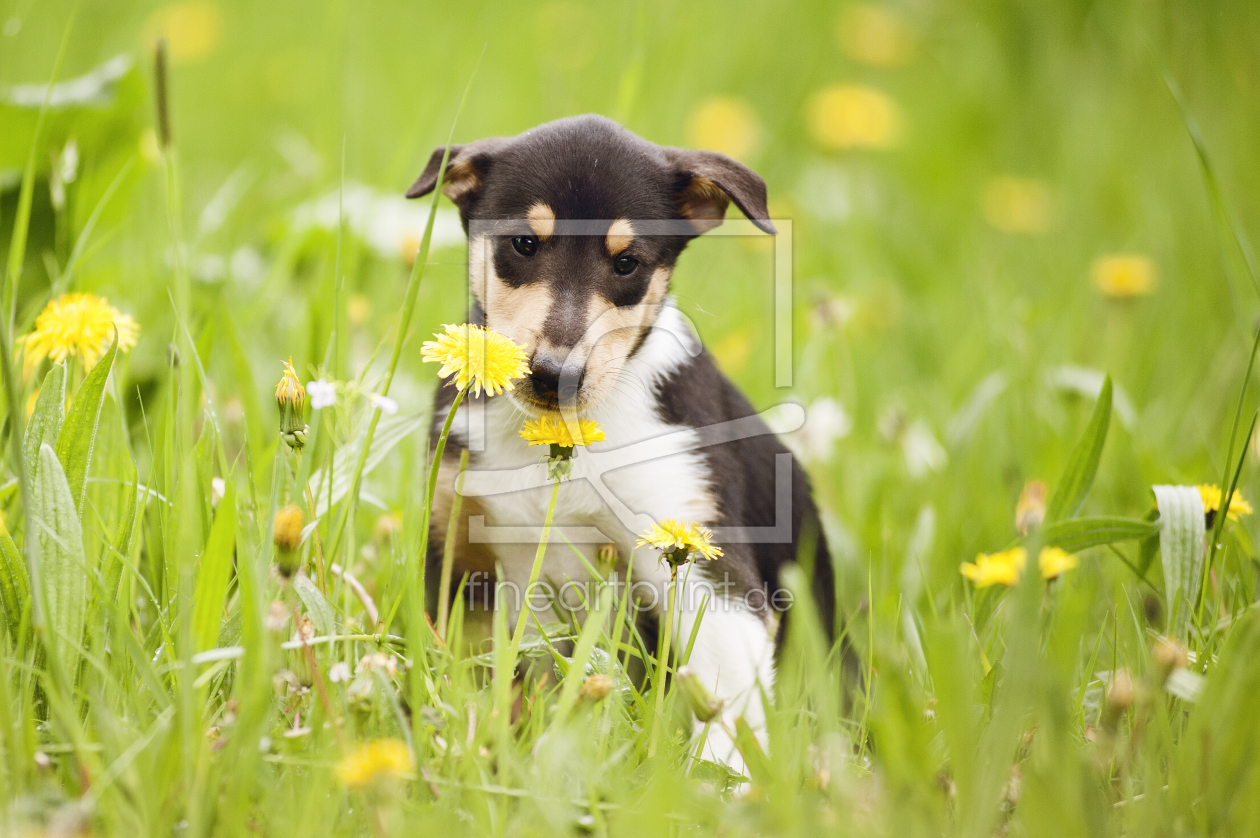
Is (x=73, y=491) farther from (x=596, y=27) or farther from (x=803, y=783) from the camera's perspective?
(x=596, y=27)

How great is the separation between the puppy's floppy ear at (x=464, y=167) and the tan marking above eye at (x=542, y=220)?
0.26 m

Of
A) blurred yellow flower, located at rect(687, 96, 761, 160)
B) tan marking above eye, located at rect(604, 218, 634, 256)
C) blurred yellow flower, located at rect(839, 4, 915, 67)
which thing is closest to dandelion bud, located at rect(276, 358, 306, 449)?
tan marking above eye, located at rect(604, 218, 634, 256)

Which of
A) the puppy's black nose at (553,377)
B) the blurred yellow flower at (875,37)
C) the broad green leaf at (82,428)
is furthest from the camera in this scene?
the blurred yellow flower at (875,37)

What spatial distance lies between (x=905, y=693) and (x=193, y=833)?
3.82ft

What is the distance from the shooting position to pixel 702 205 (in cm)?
298

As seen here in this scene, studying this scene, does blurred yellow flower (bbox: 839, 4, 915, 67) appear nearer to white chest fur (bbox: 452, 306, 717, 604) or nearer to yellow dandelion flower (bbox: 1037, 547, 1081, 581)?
white chest fur (bbox: 452, 306, 717, 604)

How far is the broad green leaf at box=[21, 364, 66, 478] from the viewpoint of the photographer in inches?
85.9

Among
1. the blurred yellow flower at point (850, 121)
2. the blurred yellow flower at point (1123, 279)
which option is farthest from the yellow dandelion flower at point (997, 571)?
the blurred yellow flower at point (850, 121)

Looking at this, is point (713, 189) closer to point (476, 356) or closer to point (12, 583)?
point (476, 356)

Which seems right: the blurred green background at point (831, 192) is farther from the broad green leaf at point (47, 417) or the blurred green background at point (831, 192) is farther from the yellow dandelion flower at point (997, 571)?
the broad green leaf at point (47, 417)

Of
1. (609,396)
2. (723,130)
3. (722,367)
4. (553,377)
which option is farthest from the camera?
(723,130)

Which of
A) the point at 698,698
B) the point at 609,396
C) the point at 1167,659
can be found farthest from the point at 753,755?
the point at 609,396

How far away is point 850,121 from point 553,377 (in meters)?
4.97

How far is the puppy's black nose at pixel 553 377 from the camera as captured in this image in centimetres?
237
